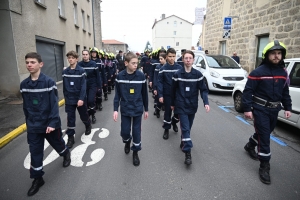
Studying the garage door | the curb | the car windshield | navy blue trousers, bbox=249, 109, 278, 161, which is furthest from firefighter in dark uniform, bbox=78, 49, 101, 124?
the car windshield

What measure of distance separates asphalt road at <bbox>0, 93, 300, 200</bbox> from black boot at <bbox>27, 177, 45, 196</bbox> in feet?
0.20

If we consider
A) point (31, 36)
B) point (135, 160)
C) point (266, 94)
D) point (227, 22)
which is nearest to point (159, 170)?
point (135, 160)

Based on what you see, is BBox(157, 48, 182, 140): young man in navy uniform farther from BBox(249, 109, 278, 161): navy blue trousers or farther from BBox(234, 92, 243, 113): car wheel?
BBox(234, 92, 243, 113): car wheel

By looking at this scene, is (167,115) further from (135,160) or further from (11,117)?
(11,117)

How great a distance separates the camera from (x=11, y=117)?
584cm

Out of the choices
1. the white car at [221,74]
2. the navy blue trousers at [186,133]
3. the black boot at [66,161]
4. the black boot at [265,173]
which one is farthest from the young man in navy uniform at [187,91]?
the white car at [221,74]

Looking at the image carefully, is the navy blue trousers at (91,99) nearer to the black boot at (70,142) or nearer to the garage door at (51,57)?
the black boot at (70,142)

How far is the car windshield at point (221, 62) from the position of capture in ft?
32.7

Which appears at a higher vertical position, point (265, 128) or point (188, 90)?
point (188, 90)

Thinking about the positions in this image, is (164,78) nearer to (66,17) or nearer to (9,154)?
(9,154)

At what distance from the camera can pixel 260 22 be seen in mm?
11797

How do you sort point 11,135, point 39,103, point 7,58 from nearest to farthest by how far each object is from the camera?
1. point 39,103
2. point 11,135
3. point 7,58

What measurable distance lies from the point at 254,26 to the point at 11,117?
498 inches

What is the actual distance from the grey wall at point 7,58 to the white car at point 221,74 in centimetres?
774
